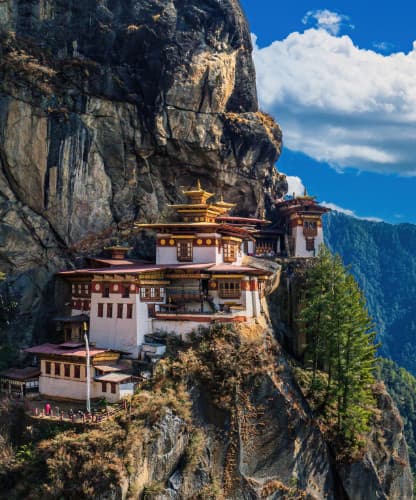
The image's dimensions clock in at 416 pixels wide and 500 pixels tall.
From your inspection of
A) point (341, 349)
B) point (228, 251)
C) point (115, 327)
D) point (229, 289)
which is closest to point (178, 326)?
point (115, 327)

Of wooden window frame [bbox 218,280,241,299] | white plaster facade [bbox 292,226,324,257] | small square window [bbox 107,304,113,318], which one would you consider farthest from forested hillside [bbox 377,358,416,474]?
small square window [bbox 107,304,113,318]

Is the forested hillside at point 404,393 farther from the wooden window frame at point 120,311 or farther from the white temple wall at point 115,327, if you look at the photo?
the wooden window frame at point 120,311

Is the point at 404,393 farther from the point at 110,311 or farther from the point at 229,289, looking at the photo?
the point at 110,311

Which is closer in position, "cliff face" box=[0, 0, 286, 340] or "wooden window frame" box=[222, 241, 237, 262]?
"wooden window frame" box=[222, 241, 237, 262]

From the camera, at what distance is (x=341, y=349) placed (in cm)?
4747

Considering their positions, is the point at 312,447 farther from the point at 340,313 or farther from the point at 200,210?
the point at 200,210

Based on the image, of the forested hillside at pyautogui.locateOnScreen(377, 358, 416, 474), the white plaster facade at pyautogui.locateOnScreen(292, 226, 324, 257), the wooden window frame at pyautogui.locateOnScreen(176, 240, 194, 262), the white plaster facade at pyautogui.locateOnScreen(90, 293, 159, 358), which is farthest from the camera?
the forested hillside at pyautogui.locateOnScreen(377, 358, 416, 474)

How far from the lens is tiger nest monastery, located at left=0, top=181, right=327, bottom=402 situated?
4153cm

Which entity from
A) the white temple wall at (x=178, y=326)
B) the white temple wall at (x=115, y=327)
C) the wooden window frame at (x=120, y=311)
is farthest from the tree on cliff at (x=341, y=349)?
the wooden window frame at (x=120, y=311)

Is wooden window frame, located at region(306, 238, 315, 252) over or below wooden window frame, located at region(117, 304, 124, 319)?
over

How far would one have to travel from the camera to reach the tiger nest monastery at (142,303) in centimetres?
4153

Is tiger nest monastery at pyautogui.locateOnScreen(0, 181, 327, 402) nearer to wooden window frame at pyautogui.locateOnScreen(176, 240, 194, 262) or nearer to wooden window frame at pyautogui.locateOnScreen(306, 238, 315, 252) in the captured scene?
wooden window frame at pyautogui.locateOnScreen(176, 240, 194, 262)

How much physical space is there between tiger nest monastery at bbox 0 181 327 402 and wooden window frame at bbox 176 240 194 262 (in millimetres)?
85

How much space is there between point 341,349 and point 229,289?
10.0m
